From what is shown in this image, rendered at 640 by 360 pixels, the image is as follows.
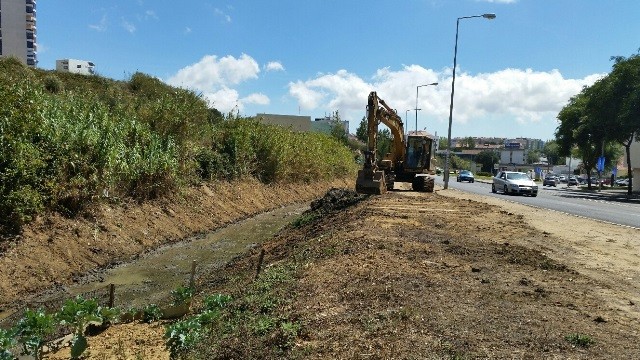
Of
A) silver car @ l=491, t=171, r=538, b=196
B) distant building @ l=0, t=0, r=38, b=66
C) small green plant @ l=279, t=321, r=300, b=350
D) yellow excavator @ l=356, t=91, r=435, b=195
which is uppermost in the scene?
distant building @ l=0, t=0, r=38, b=66

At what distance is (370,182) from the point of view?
1864cm

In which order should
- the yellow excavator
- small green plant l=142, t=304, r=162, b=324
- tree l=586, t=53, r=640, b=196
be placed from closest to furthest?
1. small green plant l=142, t=304, r=162, b=324
2. the yellow excavator
3. tree l=586, t=53, r=640, b=196

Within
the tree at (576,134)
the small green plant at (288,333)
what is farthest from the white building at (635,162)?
the small green plant at (288,333)

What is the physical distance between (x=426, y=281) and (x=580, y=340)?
94.8 inches

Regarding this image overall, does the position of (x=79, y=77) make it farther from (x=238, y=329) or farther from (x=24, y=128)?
(x=238, y=329)

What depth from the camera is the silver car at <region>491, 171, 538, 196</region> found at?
31078 millimetres

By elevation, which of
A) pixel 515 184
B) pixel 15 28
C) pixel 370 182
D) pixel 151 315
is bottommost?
pixel 151 315

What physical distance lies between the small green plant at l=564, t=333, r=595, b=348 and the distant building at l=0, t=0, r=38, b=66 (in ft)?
282

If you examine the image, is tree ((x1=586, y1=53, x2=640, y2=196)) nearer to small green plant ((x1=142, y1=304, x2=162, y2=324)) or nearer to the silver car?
the silver car

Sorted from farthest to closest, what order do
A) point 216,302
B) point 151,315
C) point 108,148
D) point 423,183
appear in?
point 423,183 → point 108,148 → point 151,315 → point 216,302

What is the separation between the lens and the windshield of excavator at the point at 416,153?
83.4 feet

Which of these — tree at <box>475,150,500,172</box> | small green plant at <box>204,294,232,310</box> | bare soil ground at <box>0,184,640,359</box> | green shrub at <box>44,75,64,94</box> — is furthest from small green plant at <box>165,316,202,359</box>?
tree at <box>475,150,500,172</box>

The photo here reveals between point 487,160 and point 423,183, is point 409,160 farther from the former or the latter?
point 487,160

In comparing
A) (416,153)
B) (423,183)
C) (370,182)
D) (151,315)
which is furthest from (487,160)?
(151,315)
